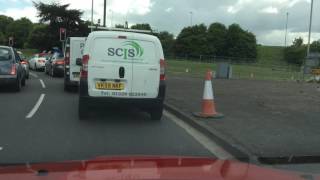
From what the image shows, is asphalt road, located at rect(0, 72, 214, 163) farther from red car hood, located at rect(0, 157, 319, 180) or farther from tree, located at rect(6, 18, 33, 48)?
tree, located at rect(6, 18, 33, 48)

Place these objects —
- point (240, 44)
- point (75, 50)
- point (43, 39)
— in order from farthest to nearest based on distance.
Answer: point (240, 44) → point (43, 39) → point (75, 50)

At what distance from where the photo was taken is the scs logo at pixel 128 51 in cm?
1333

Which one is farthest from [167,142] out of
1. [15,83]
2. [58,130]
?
[15,83]

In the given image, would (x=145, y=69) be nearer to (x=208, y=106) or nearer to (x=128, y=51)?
(x=128, y=51)

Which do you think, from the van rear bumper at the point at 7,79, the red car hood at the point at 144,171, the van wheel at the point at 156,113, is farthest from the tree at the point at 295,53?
→ the red car hood at the point at 144,171

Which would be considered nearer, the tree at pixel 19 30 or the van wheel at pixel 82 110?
the van wheel at pixel 82 110

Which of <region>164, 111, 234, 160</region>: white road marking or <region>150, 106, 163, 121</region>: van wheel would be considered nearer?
<region>164, 111, 234, 160</region>: white road marking

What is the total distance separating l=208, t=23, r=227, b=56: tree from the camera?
413 feet

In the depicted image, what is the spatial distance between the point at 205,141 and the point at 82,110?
11.2 feet

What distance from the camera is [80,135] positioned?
1129 cm

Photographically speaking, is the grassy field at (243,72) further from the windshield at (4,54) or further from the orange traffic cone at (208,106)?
the orange traffic cone at (208,106)

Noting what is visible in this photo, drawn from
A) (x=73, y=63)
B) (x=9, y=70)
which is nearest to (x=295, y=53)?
(x=73, y=63)

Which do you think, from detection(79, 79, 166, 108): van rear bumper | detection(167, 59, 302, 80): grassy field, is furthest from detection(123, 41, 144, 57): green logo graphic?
detection(167, 59, 302, 80): grassy field

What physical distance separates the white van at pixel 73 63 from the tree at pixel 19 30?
124m
